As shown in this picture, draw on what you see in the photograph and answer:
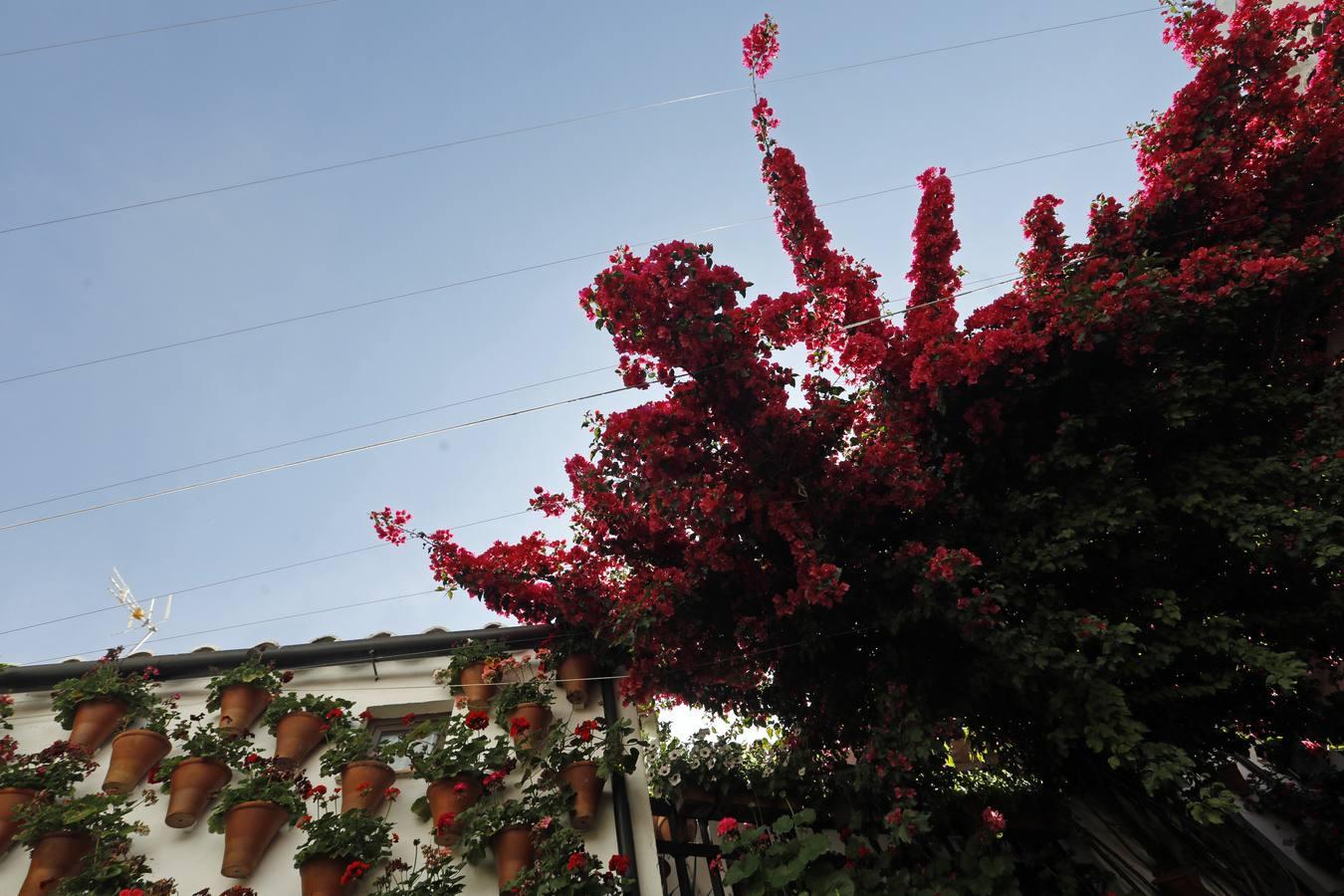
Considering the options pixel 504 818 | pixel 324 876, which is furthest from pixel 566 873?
pixel 324 876

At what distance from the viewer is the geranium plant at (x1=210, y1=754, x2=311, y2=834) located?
4082 mm

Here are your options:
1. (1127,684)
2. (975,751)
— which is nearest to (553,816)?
(975,751)

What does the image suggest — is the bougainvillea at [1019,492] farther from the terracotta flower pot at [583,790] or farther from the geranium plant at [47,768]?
the geranium plant at [47,768]

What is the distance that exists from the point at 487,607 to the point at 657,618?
4.35 feet

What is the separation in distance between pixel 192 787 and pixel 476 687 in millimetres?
1663

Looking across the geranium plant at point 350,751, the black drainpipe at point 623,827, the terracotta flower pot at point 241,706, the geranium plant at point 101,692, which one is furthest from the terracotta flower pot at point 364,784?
the geranium plant at point 101,692

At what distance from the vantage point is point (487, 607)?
491 cm

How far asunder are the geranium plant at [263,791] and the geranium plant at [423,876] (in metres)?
0.68

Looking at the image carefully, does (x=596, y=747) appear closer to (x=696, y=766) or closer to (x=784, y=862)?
(x=696, y=766)

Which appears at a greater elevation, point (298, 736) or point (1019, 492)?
point (1019, 492)

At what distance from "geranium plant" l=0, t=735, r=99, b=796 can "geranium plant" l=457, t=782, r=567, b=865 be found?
2437 millimetres

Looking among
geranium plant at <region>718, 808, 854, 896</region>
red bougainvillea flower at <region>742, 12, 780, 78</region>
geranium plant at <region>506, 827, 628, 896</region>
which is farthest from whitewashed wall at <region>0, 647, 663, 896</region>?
red bougainvillea flower at <region>742, 12, 780, 78</region>

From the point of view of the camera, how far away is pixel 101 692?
4.66 meters

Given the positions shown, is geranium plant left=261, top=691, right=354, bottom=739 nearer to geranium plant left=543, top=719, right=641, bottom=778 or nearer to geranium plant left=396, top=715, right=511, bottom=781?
geranium plant left=396, top=715, right=511, bottom=781
